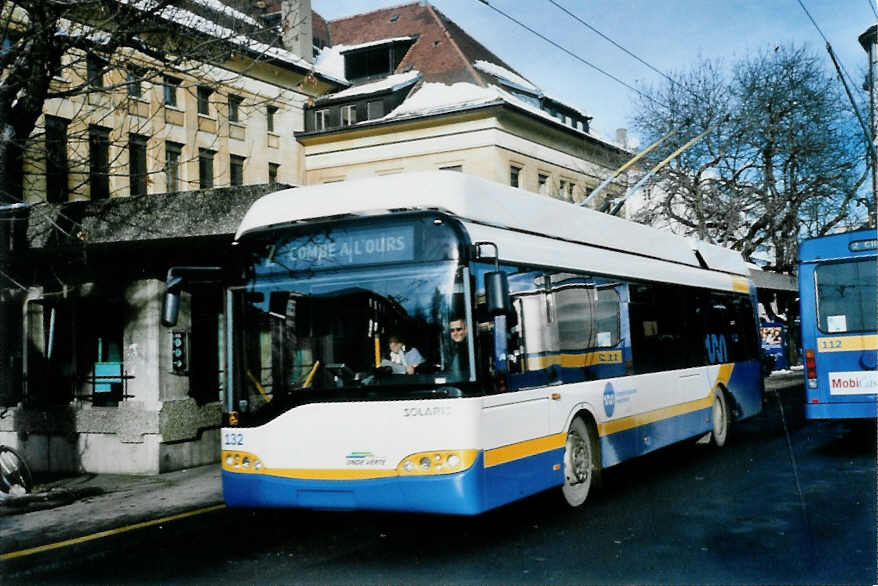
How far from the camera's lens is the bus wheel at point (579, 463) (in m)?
8.71

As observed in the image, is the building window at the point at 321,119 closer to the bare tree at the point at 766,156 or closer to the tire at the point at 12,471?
the bare tree at the point at 766,156

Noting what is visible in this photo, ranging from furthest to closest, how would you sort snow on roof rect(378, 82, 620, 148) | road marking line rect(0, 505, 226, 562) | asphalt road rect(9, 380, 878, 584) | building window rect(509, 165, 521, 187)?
building window rect(509, 165, 521, 187)
snow on roof rect(378, 82, 620, 148)
road marking line rect(0, 505, 226, 562)
asphalt road rect(9, 380, 878, 584)

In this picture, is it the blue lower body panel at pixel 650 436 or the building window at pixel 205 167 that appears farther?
the building window at pixel 205 167

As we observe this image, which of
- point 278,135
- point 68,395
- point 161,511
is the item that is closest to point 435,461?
point 161,511

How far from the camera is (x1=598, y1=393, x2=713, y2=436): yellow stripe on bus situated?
955 cm

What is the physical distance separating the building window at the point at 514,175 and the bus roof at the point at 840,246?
111ft

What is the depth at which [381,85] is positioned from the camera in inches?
1869

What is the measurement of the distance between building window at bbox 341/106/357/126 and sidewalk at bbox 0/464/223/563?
3643 centimetres

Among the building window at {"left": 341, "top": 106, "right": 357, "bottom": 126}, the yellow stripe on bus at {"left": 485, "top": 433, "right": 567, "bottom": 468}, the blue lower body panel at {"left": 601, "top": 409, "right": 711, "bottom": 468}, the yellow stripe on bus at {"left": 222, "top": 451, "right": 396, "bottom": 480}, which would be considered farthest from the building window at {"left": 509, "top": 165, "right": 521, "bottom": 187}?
the yellow stripe on bus at {"left": 222, "top": 451, "right": 396, "bottom": 480}

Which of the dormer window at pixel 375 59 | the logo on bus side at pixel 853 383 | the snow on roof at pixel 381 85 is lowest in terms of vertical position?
the logo on bus side at pixel 853 383

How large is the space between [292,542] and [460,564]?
168 cm

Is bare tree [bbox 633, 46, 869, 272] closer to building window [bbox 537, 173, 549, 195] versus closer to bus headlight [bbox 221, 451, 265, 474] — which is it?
building window [bbox 537, 173, 549, 195]

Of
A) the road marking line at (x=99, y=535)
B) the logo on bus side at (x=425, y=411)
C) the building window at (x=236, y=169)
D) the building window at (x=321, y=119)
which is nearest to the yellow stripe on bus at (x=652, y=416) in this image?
the logo on bus side at (x=425, y=411)

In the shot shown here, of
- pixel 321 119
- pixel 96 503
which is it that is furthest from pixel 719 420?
pixel 321 119
